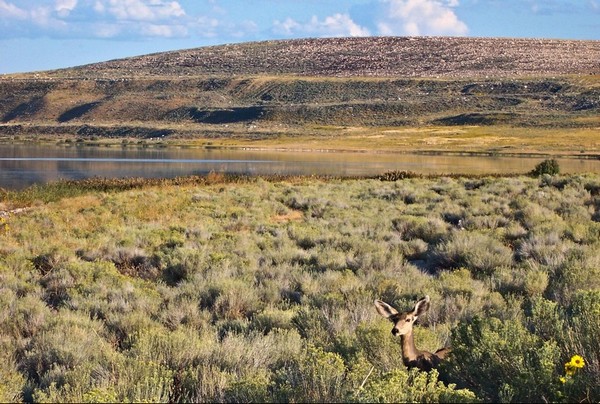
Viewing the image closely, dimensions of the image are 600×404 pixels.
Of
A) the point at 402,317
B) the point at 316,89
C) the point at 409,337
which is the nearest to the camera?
the point at 402,317

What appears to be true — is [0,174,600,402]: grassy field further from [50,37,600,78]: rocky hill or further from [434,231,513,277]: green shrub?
[50,37,600,78]: rocky hill

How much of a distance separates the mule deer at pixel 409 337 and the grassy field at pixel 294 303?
17cm

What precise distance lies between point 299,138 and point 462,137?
19200mm

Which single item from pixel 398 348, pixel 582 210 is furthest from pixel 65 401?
pixel 582 210

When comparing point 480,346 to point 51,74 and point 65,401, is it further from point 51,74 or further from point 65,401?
point 51,74

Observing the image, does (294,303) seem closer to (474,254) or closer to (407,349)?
(407,349)

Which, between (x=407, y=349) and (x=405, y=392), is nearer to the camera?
(x=405, y=392)

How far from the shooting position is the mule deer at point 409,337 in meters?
5.51

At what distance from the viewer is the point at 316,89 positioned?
116 metres

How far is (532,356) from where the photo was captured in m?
5.30

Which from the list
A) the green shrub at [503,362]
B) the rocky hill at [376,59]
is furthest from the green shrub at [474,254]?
the rocky hill at [376,59]

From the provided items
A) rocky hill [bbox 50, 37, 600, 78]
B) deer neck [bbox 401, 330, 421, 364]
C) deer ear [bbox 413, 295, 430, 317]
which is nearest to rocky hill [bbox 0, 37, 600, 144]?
rocky hill [bbox 50, 37, 600, 78]

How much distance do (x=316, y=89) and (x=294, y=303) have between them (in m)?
109

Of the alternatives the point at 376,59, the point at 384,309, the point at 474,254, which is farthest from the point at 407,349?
the point at 376,59
